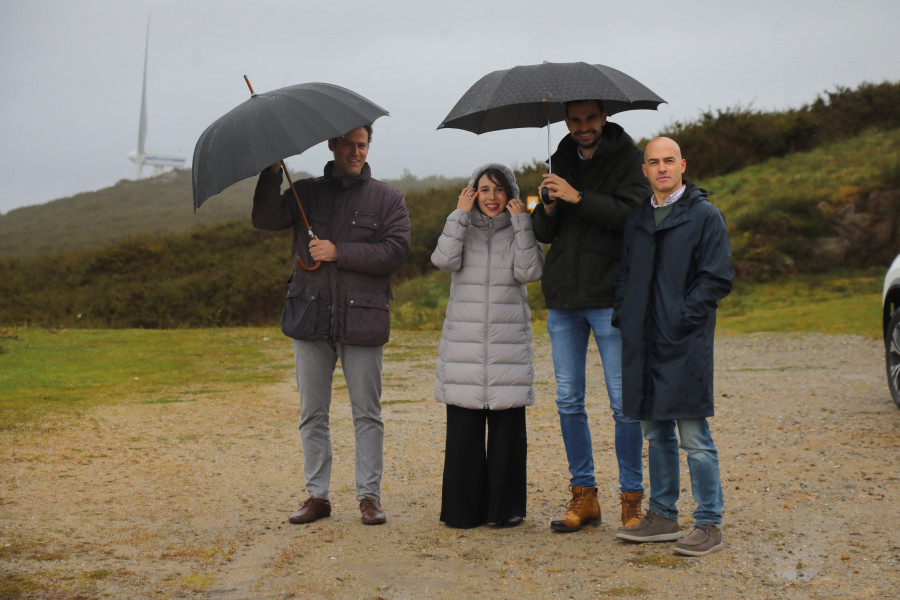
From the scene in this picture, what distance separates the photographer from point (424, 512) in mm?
5355

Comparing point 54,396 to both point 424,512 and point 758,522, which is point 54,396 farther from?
point 758,522

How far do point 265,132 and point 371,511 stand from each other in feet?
6.60

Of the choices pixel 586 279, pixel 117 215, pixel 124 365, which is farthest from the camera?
pixel 117 215

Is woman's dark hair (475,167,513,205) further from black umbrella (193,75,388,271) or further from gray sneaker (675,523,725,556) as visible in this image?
gray sneaker (675,523,725,556)

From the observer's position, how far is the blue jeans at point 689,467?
443 cm

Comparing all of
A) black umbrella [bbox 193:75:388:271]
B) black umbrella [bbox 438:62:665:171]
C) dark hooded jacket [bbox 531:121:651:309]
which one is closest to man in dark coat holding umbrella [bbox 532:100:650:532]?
dark hooded jacket [bbox 531:121:651:309]

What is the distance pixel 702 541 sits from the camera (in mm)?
4359

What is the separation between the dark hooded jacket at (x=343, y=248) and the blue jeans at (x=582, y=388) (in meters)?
0.90

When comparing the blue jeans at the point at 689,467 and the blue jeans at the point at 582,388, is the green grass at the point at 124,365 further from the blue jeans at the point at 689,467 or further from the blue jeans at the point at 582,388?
the blue jeans at the point at 689,467

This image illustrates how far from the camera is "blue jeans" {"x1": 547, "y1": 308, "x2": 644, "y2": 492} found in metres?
4.71

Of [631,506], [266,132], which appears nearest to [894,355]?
[631,506]

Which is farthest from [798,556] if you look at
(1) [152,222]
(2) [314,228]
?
(1) [152,222]

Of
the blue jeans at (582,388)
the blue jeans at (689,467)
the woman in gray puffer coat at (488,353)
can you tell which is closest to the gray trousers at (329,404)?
the woman in gray puffer coat at (488,353)

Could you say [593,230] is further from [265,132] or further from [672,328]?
[265,132]
